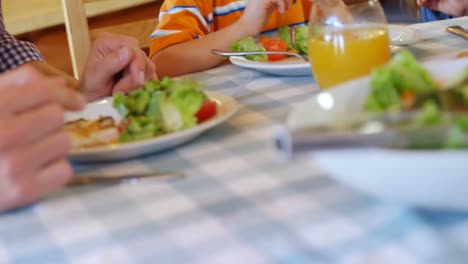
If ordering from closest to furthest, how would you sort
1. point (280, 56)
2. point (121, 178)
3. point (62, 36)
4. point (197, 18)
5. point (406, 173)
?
1. point (406, 173)
2. point (121, 178)
3. point (280, 56)
4. point (197, 18)
5. point (62, 36)

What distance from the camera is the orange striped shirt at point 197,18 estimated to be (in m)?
1.56

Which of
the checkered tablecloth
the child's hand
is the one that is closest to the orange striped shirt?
the child's hand

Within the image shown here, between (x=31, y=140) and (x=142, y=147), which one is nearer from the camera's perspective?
(x=31, y=140)

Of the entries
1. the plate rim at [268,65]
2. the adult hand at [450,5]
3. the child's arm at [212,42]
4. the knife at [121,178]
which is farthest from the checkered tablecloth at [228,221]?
the adult hand at [450,5]

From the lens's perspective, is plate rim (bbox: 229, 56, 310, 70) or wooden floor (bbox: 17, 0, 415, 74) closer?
plate rim (bbox: 229, 56, 310, 70)

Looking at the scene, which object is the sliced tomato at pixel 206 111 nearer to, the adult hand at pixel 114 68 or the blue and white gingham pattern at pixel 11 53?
the adult hand at pixel 114 68

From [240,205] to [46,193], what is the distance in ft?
0.71

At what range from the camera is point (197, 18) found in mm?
1628

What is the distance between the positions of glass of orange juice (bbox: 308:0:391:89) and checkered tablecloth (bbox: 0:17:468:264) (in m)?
0.18

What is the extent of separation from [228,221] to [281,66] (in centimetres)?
54

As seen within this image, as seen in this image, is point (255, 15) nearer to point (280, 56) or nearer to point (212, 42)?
point (212, 42)

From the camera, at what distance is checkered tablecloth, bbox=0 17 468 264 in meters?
0.56

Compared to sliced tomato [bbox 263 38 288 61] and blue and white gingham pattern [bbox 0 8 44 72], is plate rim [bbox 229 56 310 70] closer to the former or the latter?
sliced tomato [bbox 263 38 288 61]

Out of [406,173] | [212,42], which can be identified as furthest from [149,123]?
[212,42]
